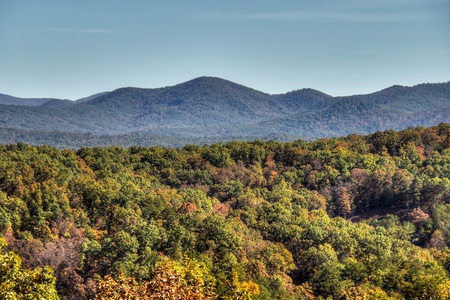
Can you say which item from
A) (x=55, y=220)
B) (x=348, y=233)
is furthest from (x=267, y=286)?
(x=55, y=220)

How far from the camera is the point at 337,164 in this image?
330 ft

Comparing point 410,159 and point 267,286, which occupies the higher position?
point 410,159

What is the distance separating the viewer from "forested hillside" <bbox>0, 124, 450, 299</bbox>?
41.9 meters

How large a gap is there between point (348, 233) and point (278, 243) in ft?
29.6

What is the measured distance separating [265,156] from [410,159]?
2733 cm

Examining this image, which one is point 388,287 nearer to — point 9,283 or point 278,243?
point 278,243

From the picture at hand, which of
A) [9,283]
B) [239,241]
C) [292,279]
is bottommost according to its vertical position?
[292,279]

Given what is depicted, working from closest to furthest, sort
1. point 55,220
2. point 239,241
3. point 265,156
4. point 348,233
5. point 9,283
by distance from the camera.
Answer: point 9,283
point 239,241
point 55,220
point 348,233
point 265,156

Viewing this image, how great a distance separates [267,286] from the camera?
1870 inches

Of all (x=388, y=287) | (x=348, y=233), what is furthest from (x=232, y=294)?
(x=348, y=233)

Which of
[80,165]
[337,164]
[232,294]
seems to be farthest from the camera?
[337,164]

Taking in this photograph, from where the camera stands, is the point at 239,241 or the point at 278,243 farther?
the point at 278,243

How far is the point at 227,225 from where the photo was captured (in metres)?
56.8

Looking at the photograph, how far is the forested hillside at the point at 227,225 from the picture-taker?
4194 centimetres
